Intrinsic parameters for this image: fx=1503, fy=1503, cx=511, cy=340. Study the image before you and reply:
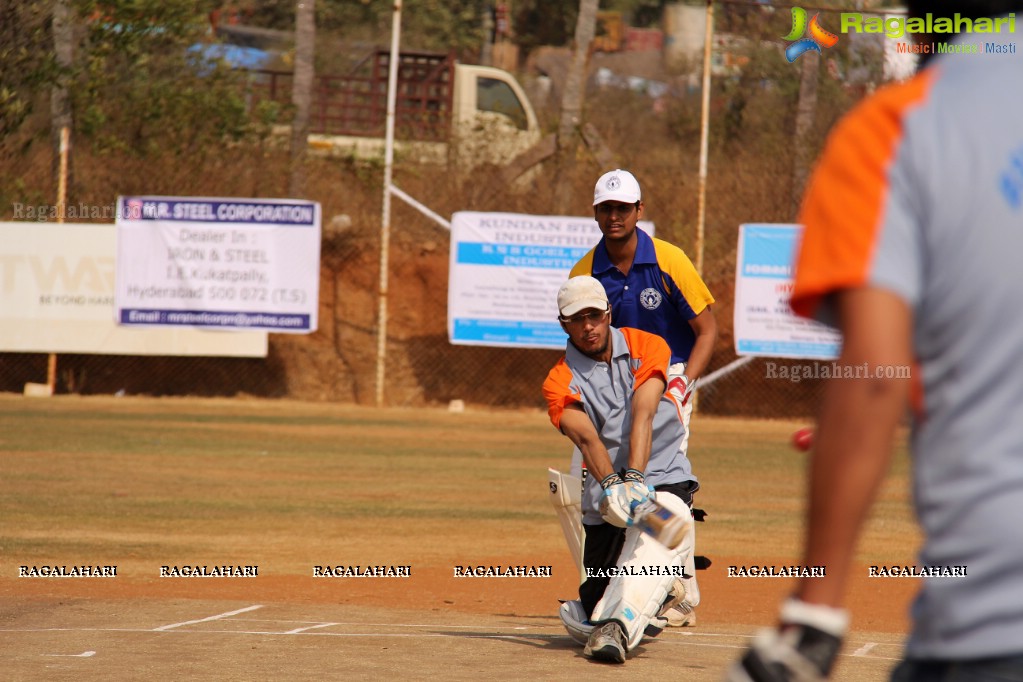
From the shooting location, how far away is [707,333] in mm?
7809

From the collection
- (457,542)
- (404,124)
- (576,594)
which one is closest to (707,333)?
(576,594)

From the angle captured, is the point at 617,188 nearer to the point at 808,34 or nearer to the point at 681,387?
the point at 681,387

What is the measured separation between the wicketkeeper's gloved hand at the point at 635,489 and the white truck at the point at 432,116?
18.9 meters

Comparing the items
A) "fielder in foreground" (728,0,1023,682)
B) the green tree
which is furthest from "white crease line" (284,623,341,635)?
"fielder in foreground" (728,0,1023,682)

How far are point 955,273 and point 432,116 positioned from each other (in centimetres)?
2781

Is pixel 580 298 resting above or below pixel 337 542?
above

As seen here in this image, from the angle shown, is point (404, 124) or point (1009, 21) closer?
point (1009, 21)

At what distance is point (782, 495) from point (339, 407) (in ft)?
29.2

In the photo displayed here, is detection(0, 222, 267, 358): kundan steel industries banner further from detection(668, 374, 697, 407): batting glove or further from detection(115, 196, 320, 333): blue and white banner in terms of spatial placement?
detection(668, 374, 697, 407): batting glove

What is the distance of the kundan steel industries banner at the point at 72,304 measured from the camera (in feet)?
68.7

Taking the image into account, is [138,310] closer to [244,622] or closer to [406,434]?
[406,434]

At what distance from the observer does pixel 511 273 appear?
20.1 metres

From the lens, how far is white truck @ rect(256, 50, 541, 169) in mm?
26375

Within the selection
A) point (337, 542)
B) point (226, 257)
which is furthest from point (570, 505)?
point (226, 257)
